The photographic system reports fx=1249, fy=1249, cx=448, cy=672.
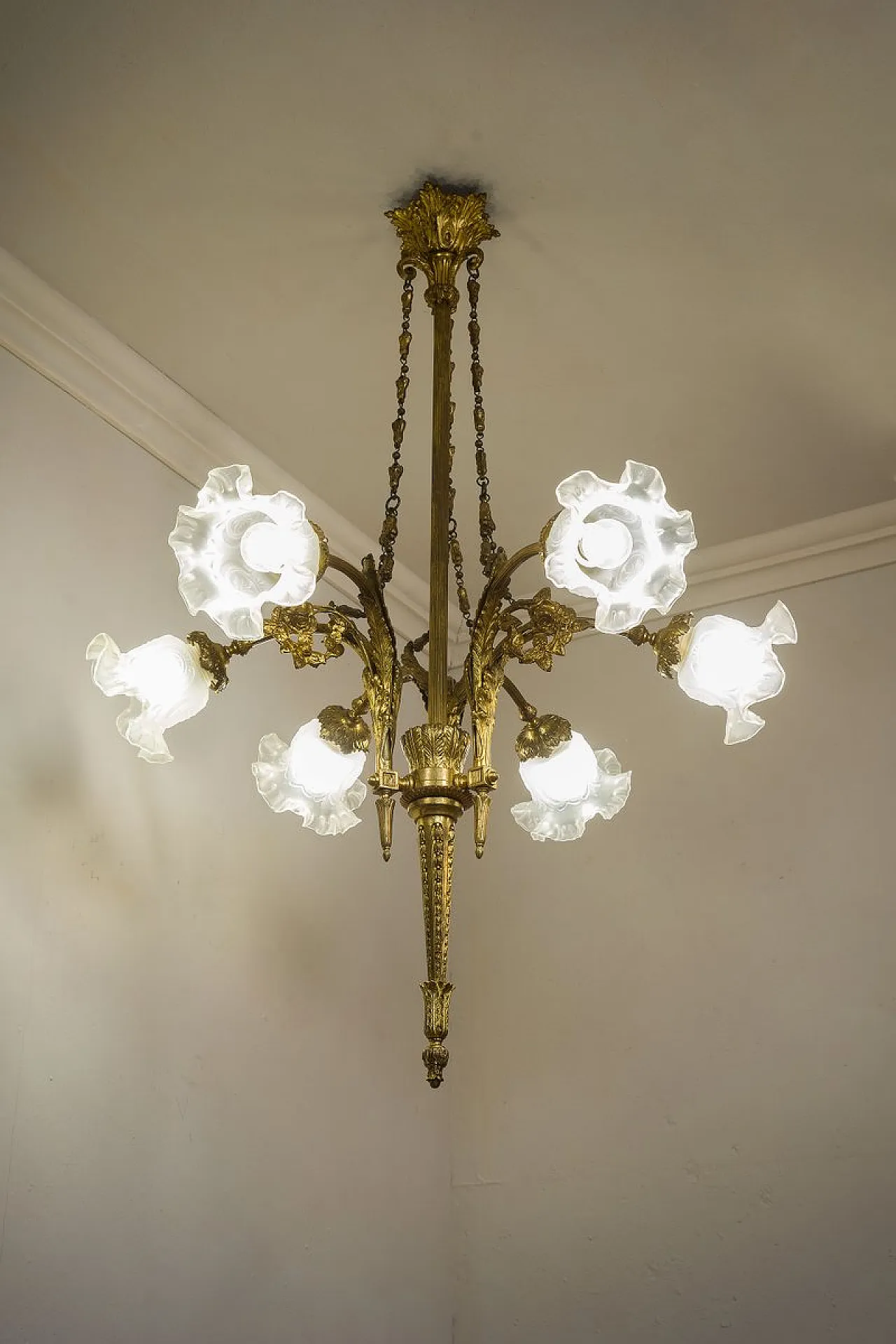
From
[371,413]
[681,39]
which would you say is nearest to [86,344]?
[371,413]


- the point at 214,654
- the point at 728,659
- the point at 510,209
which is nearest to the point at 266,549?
the point at 214,654

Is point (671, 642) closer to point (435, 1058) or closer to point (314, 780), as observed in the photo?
point (314, 780)

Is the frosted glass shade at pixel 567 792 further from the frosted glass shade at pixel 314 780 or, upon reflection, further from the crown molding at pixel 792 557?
the crown molding at pixel 792 557

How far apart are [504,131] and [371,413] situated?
0.80 meters

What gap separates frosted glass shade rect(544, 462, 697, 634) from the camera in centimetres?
170

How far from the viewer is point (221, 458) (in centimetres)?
288

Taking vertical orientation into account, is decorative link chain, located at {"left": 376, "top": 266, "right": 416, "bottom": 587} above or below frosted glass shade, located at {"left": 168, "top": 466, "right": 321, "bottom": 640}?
above

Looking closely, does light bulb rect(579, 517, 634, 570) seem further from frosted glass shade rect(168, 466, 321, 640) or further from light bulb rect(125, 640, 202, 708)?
light bulb rect(125, 640, 202, 708)

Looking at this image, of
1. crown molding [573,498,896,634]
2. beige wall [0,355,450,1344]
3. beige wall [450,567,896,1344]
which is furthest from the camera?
crown molding [573,498,896,634]

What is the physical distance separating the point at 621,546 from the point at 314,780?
577 millimetres

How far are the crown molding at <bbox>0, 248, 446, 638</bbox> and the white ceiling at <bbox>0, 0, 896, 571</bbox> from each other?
4 centimetres

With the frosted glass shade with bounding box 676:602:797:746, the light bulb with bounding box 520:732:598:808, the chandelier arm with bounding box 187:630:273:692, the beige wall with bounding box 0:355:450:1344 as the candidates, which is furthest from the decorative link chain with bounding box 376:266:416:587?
the beige wall with bounding box 0:355:450:1344

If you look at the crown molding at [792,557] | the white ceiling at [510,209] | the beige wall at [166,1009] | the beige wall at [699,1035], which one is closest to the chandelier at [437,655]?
the beige wall at [166,1009]

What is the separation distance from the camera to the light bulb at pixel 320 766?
74.0 inches
